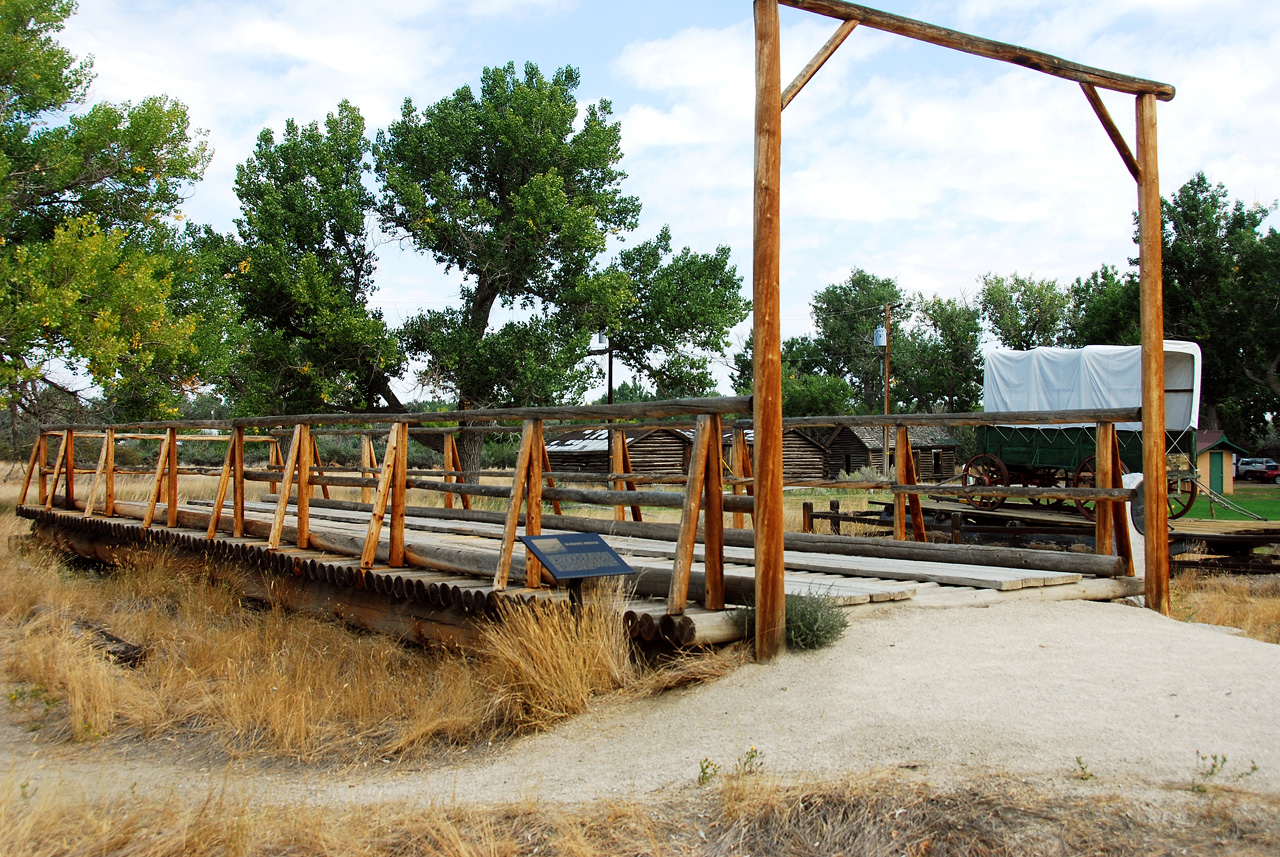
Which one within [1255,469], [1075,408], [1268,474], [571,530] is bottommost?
[571,530]

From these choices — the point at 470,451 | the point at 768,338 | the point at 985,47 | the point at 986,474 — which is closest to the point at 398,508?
the point at 768,338

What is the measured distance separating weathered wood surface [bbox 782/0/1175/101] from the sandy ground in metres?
3.72

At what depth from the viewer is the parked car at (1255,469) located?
46375mm

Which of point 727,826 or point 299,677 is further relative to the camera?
point 299,677

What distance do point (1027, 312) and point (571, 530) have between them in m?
55.6

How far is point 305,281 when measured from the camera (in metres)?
20.7

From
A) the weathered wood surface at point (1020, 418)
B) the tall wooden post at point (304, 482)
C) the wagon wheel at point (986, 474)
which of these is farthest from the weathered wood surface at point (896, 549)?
the wagon wheel at point (986, 474)

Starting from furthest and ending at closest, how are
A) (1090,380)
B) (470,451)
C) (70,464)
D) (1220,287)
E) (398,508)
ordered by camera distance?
1. (1220,287)
2. (470,451)
3. (1090,380)
4. (70,464)
5. (398,508)

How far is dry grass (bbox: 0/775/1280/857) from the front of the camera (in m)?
3.07

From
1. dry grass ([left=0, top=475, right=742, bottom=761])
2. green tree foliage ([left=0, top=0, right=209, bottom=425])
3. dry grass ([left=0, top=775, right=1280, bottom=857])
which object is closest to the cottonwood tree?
green tree foliage ([left=0, top=0, right=209, bottom=425])

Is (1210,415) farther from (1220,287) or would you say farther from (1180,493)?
(1180,493)

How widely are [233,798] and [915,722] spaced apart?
125 inches

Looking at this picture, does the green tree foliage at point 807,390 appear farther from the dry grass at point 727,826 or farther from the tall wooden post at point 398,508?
the dry grass at point 727,826

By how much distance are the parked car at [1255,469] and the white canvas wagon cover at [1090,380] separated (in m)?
36.0
